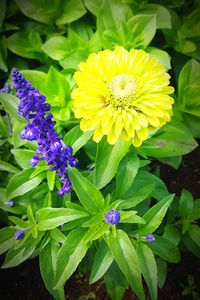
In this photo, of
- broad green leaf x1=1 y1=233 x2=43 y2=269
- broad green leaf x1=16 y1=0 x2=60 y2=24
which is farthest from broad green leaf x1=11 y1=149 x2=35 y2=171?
broad green leaf x1=16 y1=0 x2=60 y2=24

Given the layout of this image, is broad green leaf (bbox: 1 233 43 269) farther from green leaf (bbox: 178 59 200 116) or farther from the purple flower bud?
green leaf (bbox: 178 59 200 116)

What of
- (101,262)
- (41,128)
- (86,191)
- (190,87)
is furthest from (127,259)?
(190,87)

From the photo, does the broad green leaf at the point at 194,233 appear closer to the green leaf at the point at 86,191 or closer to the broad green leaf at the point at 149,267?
the broad green leaf at the point at 149,267

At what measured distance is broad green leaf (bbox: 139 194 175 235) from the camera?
898 millimetres

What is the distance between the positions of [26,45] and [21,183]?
76 cm

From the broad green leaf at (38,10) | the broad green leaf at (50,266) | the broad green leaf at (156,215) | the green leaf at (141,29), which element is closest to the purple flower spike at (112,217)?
the broad green leaf at (156,215)

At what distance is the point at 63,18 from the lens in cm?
137

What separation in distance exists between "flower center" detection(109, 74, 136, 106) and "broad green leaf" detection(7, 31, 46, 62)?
2.39ft

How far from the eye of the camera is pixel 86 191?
887mm

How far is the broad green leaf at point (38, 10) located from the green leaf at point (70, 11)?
1.5 inches

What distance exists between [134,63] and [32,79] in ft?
1.55

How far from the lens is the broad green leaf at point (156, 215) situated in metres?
0.90

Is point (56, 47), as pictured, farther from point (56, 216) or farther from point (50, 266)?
point (50, 266)

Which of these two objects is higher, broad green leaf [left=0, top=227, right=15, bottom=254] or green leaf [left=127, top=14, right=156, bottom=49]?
green leaf [left=127, top=14, right=156, bottom=49]
